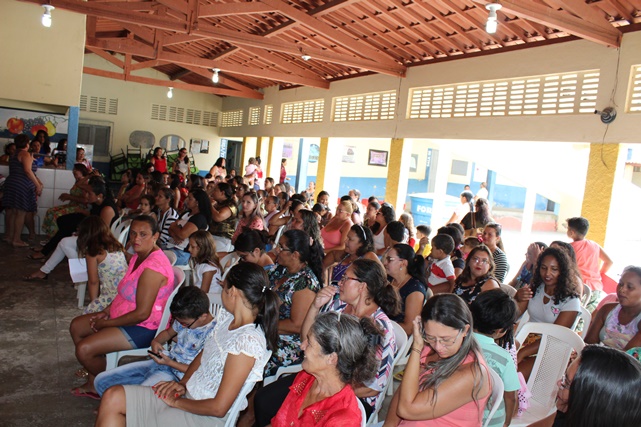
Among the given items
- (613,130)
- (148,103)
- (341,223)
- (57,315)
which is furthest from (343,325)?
(148,103)

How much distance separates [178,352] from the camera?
9.78 ft

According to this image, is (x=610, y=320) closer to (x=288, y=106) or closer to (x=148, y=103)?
(x=288, y=106)

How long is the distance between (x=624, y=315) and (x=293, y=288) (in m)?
2.06

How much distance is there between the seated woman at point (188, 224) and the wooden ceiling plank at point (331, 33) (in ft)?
12.6

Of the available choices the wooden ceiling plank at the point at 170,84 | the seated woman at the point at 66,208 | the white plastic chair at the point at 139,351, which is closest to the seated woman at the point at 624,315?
the white plastic chair at the point at 139,351

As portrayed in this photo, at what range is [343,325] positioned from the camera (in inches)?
82.0

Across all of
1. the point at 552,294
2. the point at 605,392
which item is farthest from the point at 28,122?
the point at 605,392

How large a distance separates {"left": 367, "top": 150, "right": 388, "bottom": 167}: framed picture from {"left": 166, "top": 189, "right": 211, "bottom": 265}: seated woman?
568 inches

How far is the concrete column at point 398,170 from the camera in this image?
32.8 feet

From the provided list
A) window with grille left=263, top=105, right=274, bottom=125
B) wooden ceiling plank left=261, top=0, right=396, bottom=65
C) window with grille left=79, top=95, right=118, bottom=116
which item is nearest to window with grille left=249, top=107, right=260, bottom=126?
window with grille left=263, top=105, right=274, bottom=125

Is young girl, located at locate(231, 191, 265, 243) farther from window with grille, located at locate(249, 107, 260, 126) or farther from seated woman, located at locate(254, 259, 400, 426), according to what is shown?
window with grille, located at locate(249, 107, 260, 126)

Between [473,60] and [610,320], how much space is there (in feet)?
18.4

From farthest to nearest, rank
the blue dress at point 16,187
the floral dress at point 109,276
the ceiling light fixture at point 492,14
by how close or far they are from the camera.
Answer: the blue dress at point 16,187
the ceiling light fixture at point 492,14
the floral dress at point 109,276

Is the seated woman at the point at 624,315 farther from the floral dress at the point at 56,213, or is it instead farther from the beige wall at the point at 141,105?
the beige wall at the point at 141,105
